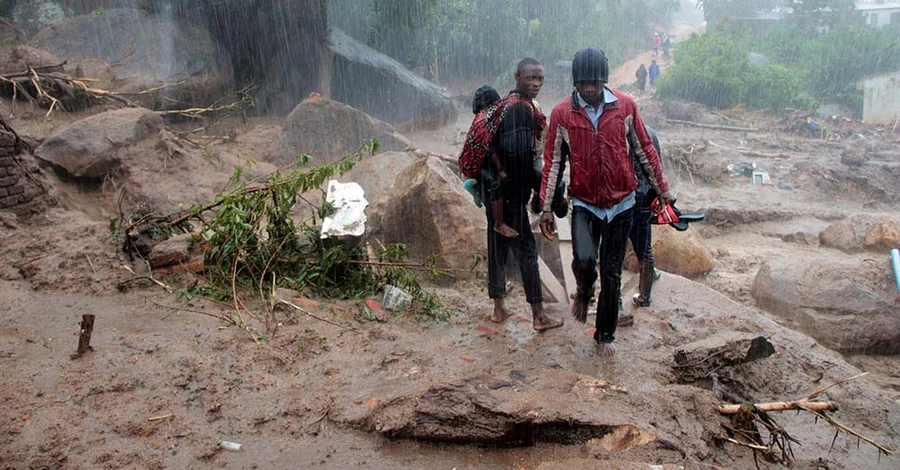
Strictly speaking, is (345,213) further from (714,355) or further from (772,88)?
(772,88)

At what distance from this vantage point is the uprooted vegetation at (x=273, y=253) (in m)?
4.26

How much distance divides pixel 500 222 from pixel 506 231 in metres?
0.07

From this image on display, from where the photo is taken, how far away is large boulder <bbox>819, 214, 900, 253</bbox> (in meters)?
7.53

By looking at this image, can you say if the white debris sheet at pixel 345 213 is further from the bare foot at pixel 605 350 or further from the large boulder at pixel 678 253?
the large boulder at pixel 678 253

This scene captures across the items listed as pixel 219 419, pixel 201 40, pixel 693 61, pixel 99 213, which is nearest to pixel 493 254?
pixel 219 419

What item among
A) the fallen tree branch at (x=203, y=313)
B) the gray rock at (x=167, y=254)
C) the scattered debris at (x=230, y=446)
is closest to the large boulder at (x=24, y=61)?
the gray rock at (x=167, y=254)

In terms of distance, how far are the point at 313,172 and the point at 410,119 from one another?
10.1m

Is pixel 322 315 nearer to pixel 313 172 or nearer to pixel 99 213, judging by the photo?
pixel 313 172

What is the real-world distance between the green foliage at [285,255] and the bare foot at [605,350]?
1191 mm

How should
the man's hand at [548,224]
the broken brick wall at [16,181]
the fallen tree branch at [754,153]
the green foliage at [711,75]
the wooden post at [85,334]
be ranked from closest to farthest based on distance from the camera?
1. the wooden post at [85,334]
2. the man's hand at [548,224]
3. the broken brick wall at [16,181]
4. the fallen tree branch at [754,153]
5. the green foliage at [711,75]

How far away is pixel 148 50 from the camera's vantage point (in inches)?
418

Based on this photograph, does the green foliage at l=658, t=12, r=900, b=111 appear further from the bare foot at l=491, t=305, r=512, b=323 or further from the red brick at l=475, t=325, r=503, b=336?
the red brick at l=475, t=325, r=503, b=336

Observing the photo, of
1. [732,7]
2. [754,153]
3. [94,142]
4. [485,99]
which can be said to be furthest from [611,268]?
[732,7]

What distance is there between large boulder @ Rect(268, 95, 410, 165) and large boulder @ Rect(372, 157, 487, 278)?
440cm
